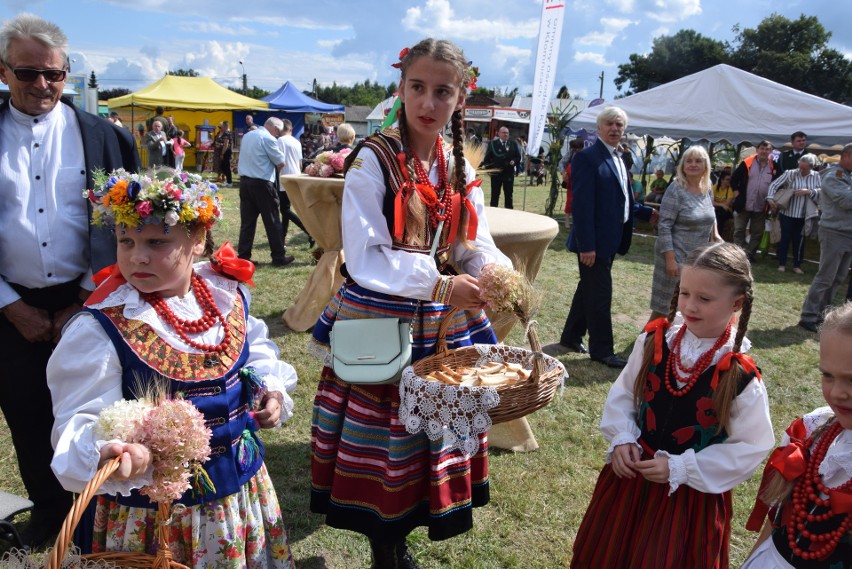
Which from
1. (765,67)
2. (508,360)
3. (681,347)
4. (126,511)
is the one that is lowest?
(126,511)

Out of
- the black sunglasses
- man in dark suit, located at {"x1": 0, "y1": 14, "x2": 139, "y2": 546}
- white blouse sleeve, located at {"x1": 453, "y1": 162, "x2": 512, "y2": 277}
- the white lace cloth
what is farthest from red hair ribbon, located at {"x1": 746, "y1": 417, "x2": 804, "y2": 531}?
the black sunglasses

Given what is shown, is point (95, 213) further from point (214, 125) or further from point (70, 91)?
point (214, 125)

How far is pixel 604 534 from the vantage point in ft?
7.13

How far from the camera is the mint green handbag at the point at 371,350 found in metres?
2.09

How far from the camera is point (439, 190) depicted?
2.35 m

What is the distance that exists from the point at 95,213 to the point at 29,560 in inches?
35.7

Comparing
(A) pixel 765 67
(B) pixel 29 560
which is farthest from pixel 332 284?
(A) pixel 765 67

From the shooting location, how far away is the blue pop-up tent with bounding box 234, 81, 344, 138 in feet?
70.0

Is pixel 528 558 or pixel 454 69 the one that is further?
pixel 528 558

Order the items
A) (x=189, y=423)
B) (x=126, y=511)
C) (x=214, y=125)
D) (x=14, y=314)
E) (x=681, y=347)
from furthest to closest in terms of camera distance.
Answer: (x=214, y=125) → (x=14, y=314) → (x=681, y=347) → (x=126, y=511) → (x=189, y=423)

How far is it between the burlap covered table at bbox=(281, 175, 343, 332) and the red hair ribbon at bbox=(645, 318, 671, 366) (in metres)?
3.48

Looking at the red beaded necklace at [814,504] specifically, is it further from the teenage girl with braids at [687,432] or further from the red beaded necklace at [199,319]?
the red beaded necklace at [199,319]

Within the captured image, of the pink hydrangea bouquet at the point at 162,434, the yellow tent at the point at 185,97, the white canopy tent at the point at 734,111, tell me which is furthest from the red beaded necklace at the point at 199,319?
the yellow tent at the point at 185,97

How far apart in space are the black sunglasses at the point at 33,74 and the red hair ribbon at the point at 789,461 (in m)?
2.77
